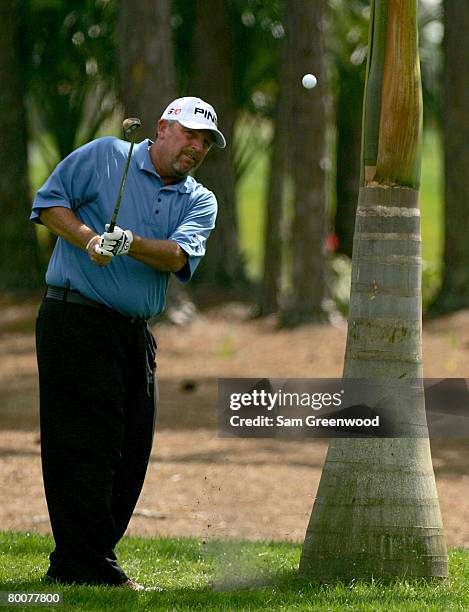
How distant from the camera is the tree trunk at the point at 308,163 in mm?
17297

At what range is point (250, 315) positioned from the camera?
19656 millimetres

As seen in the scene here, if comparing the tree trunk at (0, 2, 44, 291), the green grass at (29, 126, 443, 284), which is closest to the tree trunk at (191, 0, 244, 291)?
the tree trunk at (0, 2, 44, 291)

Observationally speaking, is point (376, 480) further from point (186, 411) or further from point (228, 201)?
point (228, 201)

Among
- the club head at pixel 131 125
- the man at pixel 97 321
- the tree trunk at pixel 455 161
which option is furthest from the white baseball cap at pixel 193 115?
the tree trunk at pixel 455 161

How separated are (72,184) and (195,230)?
55cm


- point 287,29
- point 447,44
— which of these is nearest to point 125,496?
point 287,29

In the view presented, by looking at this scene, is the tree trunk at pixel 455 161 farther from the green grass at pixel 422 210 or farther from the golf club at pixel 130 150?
the green grass at pixel 422 210

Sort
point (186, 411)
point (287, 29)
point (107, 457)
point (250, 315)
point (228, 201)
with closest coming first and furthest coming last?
point (107, 457) → point (186, 411) → point (287, 29) → point (250, 315) → point (228, 201)

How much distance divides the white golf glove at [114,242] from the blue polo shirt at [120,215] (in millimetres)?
295

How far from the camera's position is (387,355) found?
236 inches

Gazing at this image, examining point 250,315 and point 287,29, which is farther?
point 250,315

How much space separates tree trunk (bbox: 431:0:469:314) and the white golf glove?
13.2 metres

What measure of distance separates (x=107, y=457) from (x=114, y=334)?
20.2 inches

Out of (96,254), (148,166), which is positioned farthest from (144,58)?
(96,254)
